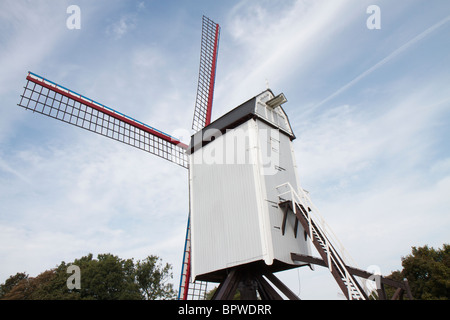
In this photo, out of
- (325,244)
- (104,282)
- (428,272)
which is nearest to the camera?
(325,244)

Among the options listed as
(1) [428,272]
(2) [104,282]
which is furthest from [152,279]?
(1) [428,272]

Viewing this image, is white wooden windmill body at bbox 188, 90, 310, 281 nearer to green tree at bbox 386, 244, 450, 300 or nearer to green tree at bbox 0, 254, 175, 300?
green tree at bbox 386, 244, 450, 300

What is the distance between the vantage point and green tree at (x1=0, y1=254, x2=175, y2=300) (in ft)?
126

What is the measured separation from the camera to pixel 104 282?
3884cm

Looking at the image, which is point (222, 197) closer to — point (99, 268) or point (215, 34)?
point (215, 34)

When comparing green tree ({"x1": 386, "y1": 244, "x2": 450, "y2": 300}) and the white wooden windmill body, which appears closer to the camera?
the white wooden windmill body

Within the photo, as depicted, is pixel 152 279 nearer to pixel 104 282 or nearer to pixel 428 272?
pixel 104 282

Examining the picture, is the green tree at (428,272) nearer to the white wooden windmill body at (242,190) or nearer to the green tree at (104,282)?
the white wooden windmill body at (242,190)

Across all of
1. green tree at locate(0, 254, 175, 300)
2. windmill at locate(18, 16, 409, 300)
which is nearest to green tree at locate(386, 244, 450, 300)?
windmill at locate(18, 16, 409, 300)

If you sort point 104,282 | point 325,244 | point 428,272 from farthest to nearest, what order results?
point 104,282
point 428,272
point 325,244

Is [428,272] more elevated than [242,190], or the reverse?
[242,190]

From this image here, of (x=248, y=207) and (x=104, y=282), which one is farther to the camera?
(x=104, y=282)
